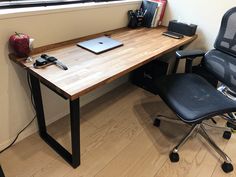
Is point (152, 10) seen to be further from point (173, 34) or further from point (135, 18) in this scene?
point (173, 34)

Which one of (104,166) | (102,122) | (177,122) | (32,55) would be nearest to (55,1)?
(32,55)

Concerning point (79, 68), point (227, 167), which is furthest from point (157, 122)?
point (79, 68)

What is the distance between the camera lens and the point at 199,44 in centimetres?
217

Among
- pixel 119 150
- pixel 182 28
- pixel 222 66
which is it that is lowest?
pixel 119 150

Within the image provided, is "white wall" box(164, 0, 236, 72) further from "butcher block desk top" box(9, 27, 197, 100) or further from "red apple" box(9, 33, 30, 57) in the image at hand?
"red apple" box(9, 33, 30, 57)

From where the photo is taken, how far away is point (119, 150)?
163cm

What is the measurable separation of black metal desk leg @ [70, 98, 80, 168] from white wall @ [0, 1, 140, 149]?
0.50 metres

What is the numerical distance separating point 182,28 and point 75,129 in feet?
4.70

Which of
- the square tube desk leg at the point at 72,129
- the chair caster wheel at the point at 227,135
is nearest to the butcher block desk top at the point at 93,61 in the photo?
the square tube desk leg at the point at 72,129

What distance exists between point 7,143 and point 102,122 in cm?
76

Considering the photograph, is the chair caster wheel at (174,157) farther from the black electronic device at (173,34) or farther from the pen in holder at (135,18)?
the pen in holder at (135,18)

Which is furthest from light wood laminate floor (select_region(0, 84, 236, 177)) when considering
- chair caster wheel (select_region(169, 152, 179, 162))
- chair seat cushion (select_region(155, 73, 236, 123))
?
chair seat cushion (select_region(155, 73, 236, 123))

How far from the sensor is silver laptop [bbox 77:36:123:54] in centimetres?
152

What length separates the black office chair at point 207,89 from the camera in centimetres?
137
